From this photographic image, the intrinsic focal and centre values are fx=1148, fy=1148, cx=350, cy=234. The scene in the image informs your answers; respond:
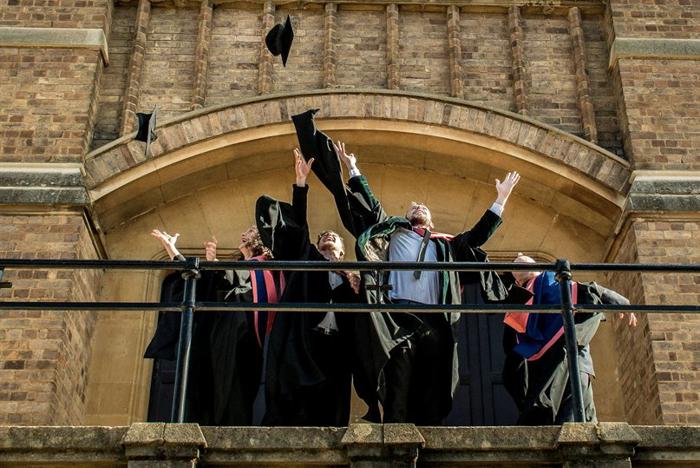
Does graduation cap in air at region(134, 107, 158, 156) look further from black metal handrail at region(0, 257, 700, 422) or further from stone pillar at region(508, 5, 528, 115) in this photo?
black metal handrail at region(0, 257, 700, 422)

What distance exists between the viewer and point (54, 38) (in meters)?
11.5

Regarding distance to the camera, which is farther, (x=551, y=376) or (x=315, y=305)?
(x=551, y=376)

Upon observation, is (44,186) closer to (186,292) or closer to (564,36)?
(186,292)

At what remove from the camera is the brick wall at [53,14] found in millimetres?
11672

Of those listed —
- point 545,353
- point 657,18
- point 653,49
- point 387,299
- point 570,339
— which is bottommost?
point 570,339

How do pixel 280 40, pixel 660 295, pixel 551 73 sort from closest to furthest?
pixel 660 295 → pixel 280 40 → pixel 551 73

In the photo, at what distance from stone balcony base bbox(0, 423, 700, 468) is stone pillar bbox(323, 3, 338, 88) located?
19.8 ft

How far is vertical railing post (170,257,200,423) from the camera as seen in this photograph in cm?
618

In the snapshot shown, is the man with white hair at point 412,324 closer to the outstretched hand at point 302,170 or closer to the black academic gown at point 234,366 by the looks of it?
the outstretched hand at point 302,170

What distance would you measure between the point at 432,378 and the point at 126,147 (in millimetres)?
4960

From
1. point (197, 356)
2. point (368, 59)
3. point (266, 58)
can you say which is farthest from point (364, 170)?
point (197, 356)

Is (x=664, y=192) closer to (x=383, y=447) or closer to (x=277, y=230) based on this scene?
(x=277, y=230)

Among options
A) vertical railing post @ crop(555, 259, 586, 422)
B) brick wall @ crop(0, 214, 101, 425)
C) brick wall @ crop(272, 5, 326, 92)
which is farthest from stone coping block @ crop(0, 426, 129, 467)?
brick wall @ crop(272, 5, 326, 92)

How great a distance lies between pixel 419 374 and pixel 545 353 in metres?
0.85
